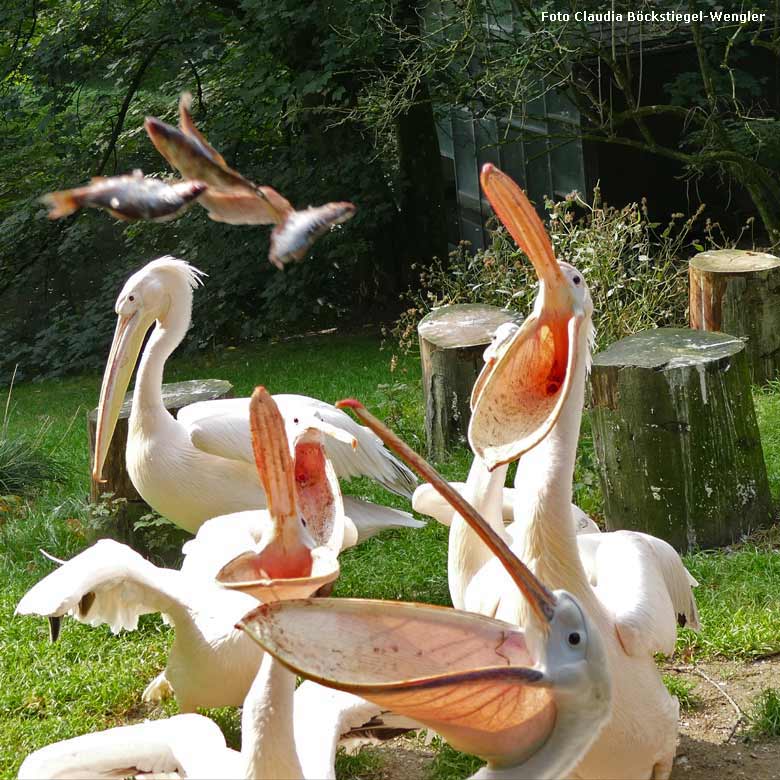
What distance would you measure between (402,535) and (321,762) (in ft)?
7.99

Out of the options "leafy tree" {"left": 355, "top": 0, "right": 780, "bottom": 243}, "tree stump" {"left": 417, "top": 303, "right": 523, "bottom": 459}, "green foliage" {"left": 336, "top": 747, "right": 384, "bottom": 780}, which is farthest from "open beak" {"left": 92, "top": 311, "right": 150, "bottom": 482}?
"leafy tree" {"left": 355, "top": 0, "right": 780, "bottom": 243}

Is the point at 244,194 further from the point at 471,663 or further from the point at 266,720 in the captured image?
the point at 266,720

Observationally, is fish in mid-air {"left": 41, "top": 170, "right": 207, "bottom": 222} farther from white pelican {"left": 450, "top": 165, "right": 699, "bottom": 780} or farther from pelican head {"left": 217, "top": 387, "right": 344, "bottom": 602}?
white pelican {"left": 450, "top": 165, "right": 699, "bottom": 780}

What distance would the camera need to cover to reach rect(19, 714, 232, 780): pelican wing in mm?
2184

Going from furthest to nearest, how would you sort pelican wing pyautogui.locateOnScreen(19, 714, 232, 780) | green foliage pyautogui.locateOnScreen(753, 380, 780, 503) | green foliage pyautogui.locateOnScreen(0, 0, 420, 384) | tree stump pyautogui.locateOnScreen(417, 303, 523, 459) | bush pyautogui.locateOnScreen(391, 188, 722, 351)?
green foliage pyautogui.locateOnScreen(0, 0, 420, 384), bush pyautogui.locateOnScreen(391, 188, 722, 351), tree stump pyautogui.locateOnScreen(417, 303, 523, 459), green foliage pyautogui.locateOnScreen(753, 380, 780, 503), pelican wing pyautogui.locateOnScreen(19, 714, 232, 780)

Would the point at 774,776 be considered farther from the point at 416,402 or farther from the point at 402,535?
the point at 416,402

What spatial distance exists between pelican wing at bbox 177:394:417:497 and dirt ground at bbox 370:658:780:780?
1094 millimetres

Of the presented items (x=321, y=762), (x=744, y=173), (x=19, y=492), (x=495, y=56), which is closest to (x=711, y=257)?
(x=744, y=173)

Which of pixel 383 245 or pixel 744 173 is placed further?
pixel 383 245

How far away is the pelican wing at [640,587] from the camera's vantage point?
243 cm

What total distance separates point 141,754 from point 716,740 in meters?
1.49

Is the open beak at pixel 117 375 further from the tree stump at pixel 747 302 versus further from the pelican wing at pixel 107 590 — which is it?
the tree stump at pixel 747 302

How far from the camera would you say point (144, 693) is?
3387 millimetres

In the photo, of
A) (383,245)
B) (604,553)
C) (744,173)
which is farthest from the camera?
(383,245)
